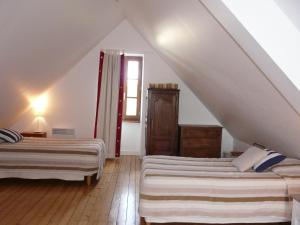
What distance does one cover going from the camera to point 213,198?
274cm

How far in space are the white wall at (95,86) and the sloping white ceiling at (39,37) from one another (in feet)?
1.72

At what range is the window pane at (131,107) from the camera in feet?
20.8

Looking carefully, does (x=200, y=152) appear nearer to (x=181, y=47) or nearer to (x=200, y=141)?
(x=200, y=141)

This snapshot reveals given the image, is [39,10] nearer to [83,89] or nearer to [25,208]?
[25,208]

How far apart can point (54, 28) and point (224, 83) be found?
206cm

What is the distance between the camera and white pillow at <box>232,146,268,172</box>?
320cm

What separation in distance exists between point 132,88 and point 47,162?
2.90m

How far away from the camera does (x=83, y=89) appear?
19.5 ft

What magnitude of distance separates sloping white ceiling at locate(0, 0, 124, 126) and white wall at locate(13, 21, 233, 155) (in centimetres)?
52

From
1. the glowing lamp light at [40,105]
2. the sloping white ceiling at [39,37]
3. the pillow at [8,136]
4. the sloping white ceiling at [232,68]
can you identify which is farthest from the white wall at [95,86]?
the sloping white ceiling at [232,68]

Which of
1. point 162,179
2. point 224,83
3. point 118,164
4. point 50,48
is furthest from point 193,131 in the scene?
point 50,48

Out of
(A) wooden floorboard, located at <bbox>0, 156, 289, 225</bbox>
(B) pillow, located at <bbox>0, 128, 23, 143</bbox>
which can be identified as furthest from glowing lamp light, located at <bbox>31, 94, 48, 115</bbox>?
(A) wooden floorboard, located at <bbox>0, 156, 289, 225</bbox>

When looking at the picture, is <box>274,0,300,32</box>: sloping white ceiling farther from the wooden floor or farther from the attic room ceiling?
the wooden floor

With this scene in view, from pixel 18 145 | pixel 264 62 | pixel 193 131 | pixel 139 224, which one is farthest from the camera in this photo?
pixel 193 131
